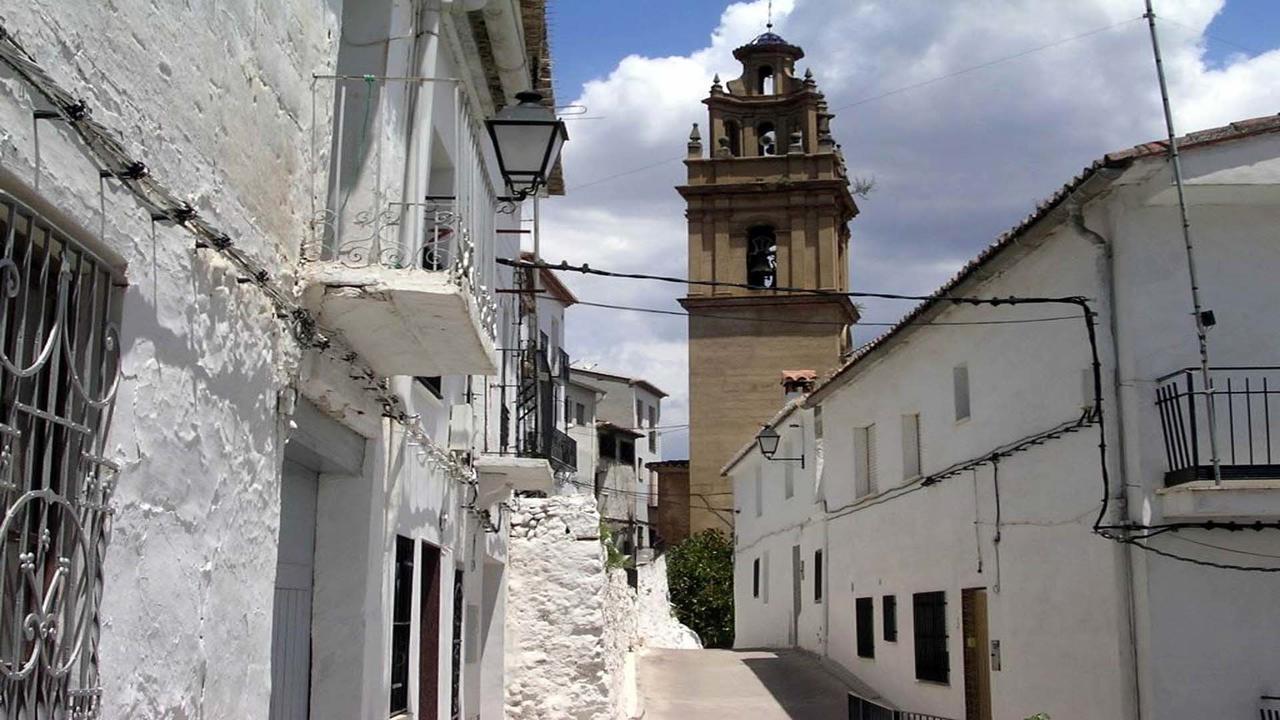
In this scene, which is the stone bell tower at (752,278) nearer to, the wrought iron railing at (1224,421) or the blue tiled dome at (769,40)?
the blue tiled dome at (769,40)

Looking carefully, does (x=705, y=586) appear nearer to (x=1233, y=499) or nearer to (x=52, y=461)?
(x=1233, y=499)

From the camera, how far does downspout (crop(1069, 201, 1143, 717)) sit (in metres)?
10.1

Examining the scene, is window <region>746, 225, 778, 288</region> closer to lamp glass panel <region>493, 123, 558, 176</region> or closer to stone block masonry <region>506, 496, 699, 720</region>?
stone block masonry <region>506, 496, 699, 720</region>

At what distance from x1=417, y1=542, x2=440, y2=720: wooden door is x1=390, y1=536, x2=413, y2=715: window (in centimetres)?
55

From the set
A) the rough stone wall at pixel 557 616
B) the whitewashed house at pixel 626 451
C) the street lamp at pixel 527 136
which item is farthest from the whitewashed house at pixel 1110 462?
the whitewashed house at pixel 626 451

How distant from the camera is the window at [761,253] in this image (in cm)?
3819

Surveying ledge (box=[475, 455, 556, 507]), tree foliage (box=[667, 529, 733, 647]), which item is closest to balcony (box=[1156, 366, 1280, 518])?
ledge (box=[475, 455, 556, 507])

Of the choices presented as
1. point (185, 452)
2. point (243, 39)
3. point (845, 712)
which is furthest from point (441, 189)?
point (845, 712)

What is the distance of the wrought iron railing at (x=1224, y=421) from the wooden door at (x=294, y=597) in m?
6.72

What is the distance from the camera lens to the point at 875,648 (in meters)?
17.7

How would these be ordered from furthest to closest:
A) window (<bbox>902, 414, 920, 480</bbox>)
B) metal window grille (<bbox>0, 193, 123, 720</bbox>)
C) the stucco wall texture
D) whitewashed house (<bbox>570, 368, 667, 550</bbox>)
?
whitewashed house (<bbox>570, 368, 667, 550</bbox>) → window (<bbox>902, 414, 920, 480</bbox>) → the stucco wall texture → metal window grille (<bbox>0, 193, 123, 720</bbox>)

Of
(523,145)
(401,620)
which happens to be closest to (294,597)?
(401,620)

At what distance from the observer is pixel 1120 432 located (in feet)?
34.1

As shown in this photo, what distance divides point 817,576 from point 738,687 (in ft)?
11.9
